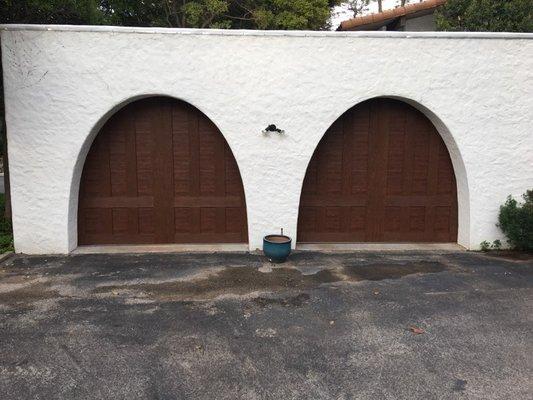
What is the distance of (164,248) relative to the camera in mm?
7660

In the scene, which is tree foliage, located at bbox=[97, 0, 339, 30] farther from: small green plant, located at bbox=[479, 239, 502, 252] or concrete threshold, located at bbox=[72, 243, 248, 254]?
small green plant, located at bbox=[479, 239, 502, 252]

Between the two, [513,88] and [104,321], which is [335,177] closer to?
[513,88]

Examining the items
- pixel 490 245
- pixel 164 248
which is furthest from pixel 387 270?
pixel 164 248

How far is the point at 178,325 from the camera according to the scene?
473 centimetres

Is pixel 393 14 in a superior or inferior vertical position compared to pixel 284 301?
superior

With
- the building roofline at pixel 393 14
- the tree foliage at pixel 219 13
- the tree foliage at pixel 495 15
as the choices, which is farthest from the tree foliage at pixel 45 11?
the tree foliage at pixel 495 15

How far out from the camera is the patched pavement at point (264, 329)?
366 centimetres

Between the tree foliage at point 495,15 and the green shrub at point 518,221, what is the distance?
4745mm

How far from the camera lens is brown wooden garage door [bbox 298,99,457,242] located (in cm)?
785

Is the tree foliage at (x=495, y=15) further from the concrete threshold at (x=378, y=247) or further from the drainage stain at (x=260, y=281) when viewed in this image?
the drainage stain at (x=260, y=281)

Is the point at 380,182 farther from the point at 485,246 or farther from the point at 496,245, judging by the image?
the point at 496,245

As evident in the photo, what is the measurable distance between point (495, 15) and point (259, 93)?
22.7 feet

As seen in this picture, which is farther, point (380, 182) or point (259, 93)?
point (380, 182)

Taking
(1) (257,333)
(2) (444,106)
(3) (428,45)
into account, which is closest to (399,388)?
(1) (257,333)
